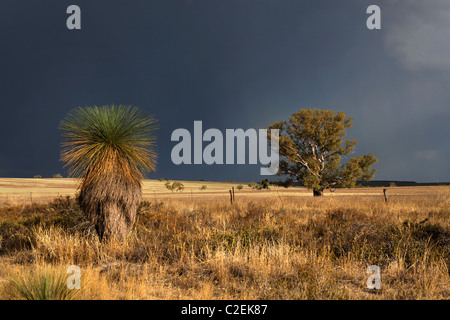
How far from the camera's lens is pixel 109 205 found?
779cm

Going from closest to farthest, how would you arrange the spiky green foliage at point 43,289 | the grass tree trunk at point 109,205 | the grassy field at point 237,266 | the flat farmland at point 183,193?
the spiky green foliage at point 43,289, the grassy field at point 237,266, the grass tree trunk at point 109,205, the flat farmland at point 183,193


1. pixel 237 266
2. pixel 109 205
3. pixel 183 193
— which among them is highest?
pixel 109 205

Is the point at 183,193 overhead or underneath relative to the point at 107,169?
underneath

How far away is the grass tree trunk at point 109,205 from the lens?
763cm

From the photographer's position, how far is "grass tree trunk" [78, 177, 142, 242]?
7.63 metres

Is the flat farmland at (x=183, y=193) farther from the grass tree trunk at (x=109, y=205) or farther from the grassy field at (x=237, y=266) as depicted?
the grassy field at (x=237, y=266)

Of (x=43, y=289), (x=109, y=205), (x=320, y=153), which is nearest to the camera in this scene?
(x=43, y=289)

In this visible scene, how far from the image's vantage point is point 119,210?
7930 millimetres

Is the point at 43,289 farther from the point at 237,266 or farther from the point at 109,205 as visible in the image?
the point at 109,205

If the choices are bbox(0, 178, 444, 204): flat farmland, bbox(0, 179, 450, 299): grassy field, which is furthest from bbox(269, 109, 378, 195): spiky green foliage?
bbox(0, 179, 450, 299): grassy field

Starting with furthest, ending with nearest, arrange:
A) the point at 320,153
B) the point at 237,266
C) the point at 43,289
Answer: the point at 320,153
the point at 237,266
the point at 43,289

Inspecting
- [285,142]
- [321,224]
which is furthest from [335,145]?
[321,224]

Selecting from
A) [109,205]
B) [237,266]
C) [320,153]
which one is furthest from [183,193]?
[237,266]

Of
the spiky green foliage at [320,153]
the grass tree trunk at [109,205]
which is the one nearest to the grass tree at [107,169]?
the grass tree trunk at [109,205]
